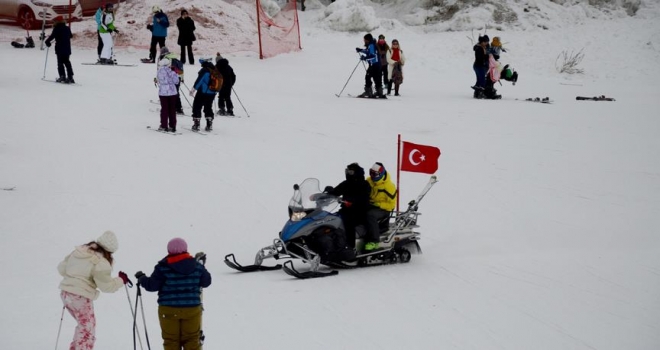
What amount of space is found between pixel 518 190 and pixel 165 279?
9.10 metres

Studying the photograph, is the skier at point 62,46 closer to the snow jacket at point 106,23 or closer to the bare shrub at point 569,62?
the snow jacket at point 106,23

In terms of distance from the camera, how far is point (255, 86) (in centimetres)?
2291

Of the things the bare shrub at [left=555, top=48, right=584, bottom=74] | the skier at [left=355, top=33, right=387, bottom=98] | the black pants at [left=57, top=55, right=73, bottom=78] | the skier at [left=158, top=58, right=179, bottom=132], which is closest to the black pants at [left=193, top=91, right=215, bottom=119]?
the skier at [left=158, top=58, right=179, bottom=132]

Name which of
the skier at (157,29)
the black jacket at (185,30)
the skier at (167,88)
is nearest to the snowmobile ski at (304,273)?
the skier at (167,88)

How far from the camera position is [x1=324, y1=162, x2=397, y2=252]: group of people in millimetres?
10078

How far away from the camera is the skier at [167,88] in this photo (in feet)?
53.0

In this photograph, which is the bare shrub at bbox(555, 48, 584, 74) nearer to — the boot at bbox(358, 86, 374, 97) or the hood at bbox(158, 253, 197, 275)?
the boot at bbox(358, 86, 374, 97)

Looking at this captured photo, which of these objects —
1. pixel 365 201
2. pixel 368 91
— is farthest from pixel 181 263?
pixel 368 91

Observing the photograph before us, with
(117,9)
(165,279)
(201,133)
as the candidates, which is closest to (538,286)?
(165,279)

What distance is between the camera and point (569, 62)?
28.1 meters

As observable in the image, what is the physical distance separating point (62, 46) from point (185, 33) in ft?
18.4

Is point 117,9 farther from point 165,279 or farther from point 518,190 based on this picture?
point 165,279

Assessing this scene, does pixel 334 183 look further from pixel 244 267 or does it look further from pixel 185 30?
pixel 185 30

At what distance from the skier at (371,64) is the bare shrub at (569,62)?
909 centimetres
